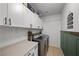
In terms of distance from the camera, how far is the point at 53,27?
21.1 feet

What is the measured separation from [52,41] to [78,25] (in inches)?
176

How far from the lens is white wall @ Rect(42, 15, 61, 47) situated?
20.5ft

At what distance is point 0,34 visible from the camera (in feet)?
6.00

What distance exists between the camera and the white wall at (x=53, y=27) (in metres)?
6.26

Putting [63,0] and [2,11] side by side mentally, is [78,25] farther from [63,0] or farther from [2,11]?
Answer: [2,11]

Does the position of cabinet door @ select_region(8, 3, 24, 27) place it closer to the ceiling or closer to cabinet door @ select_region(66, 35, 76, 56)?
cabinet door @ select_region(66, 35, 76, 56)

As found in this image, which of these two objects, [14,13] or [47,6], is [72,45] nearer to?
[14,13]

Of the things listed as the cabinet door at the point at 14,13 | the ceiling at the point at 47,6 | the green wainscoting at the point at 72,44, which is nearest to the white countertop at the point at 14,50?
the cabinet door at the point at 14,13

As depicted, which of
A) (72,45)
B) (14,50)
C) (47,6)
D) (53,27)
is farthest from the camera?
(53,27)

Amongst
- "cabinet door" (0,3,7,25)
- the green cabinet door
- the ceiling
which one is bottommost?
the green cabinet door

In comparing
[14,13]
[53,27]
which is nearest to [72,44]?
[14,13]

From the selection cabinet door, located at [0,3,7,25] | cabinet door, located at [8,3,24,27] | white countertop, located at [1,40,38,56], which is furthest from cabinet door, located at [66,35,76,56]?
cabinet door, located at [0,3,7,25]

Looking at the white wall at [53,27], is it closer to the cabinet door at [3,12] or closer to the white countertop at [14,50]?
the white countertop at [14,50]

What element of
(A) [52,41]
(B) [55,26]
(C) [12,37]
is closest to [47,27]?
(B) [55,26]
